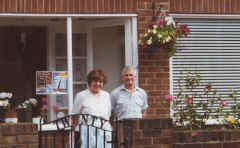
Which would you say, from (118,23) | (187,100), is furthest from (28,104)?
(187,100)

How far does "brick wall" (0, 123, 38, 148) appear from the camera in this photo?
593 cm

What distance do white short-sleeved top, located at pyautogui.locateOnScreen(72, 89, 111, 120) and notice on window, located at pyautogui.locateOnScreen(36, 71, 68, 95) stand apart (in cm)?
166

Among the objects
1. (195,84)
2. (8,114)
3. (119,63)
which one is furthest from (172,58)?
(8,114)

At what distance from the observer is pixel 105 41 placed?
988 centimetres

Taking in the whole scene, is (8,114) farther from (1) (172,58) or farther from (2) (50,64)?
(1) (172,58)

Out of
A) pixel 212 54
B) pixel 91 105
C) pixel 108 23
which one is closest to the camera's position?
pixel 91 105

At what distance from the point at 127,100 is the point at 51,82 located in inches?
72.2

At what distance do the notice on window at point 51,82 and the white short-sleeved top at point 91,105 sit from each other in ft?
5.44

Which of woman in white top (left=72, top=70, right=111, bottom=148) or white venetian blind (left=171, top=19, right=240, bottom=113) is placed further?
white venetian blind (left=171, top=19, right=240, bottom=113)

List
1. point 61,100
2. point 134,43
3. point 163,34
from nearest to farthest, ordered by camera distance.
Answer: point 163,34 → point 134,43 → point 61,100

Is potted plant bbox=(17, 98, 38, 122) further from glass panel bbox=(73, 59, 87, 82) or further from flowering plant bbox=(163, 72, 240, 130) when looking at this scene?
flowering plant bbox=(163, 72, 240, 130)

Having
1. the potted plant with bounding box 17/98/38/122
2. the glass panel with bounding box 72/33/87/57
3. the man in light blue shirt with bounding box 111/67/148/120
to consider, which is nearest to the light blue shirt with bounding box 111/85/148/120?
the man in light blue shirt with bounding box 111/67/148/120

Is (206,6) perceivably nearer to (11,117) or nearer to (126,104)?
(126,104)

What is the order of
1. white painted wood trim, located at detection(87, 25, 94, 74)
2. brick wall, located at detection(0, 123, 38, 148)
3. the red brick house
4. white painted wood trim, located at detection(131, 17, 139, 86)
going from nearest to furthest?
1. brick wall, located at detection(0, 123, 38, 148)
2. the red brick house
3. white painted wood trim, located at detection(131, 17, 139, 86)
4. white painted wood trim, located at detection(87, 25, 94, 74)
